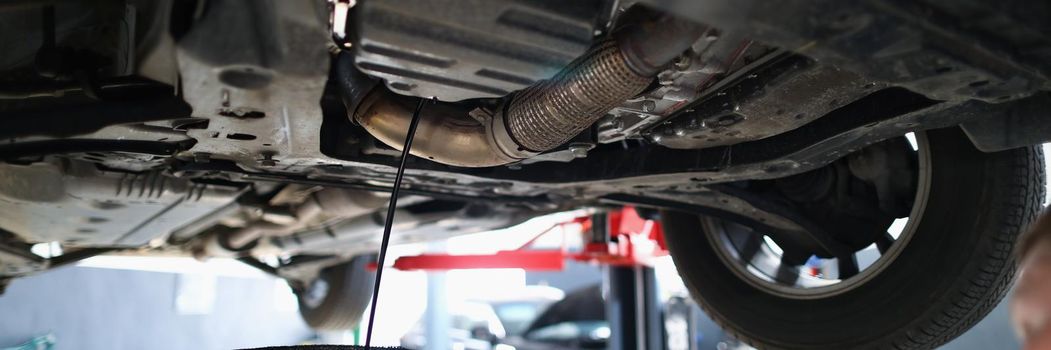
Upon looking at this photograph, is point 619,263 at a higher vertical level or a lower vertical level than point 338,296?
higher

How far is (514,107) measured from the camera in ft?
3.49

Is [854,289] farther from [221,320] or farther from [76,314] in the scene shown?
[221,320]

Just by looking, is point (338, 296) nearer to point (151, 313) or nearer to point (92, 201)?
point (151, 313)

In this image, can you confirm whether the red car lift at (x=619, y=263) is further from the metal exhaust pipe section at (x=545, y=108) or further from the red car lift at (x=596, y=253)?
the metal exhaust pipe section at (x=545, y=108)

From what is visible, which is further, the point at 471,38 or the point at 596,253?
the point at 596,253

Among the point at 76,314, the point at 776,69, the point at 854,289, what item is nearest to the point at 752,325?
the point at 854,289

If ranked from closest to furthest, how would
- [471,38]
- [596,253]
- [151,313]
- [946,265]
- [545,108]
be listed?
[471,38]
[545,108]
[946,265]
[596,253]
[151,313]

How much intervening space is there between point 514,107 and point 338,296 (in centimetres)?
265

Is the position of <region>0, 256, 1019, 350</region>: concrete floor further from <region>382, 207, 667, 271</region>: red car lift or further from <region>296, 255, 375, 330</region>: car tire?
<region>296, 255, 375, 330</region>: car tire

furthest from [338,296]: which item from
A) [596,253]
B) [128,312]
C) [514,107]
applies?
[514,107]

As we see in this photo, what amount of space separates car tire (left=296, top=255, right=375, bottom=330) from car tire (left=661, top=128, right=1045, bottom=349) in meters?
2.38

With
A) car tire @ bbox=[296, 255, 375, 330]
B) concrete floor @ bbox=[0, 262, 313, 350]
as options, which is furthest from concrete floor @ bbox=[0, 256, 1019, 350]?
car tire @ bbox=[296, 255, 375, 330]

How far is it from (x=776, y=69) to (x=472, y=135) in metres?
0.44

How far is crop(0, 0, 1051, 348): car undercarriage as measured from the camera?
739mm
